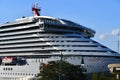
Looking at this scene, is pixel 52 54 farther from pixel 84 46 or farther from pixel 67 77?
pixel 67 77

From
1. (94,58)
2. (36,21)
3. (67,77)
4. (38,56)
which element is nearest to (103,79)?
(67,77)

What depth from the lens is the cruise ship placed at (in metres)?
68.4

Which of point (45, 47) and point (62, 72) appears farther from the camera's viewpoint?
point (45, 47)

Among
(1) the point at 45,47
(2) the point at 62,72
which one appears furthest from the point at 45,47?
(2) the point at 62,72

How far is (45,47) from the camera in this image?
230ft

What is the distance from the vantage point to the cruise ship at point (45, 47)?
68.4m

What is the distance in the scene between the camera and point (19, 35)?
75312mm

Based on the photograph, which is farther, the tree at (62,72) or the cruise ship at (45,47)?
the cruise ship at (45,47)

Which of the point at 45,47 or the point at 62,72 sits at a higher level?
the point at 45,47

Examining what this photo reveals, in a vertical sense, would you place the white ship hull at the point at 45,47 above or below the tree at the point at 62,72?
above

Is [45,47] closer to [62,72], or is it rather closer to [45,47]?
[45,47]

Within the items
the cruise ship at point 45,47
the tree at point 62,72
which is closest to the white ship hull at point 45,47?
the cruise ship at point 45,47

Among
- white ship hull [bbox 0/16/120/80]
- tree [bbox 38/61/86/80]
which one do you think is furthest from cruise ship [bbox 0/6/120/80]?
tree [bbox 38/61/86/80]

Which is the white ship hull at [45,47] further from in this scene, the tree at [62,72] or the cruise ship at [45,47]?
the tree at [62,72]
